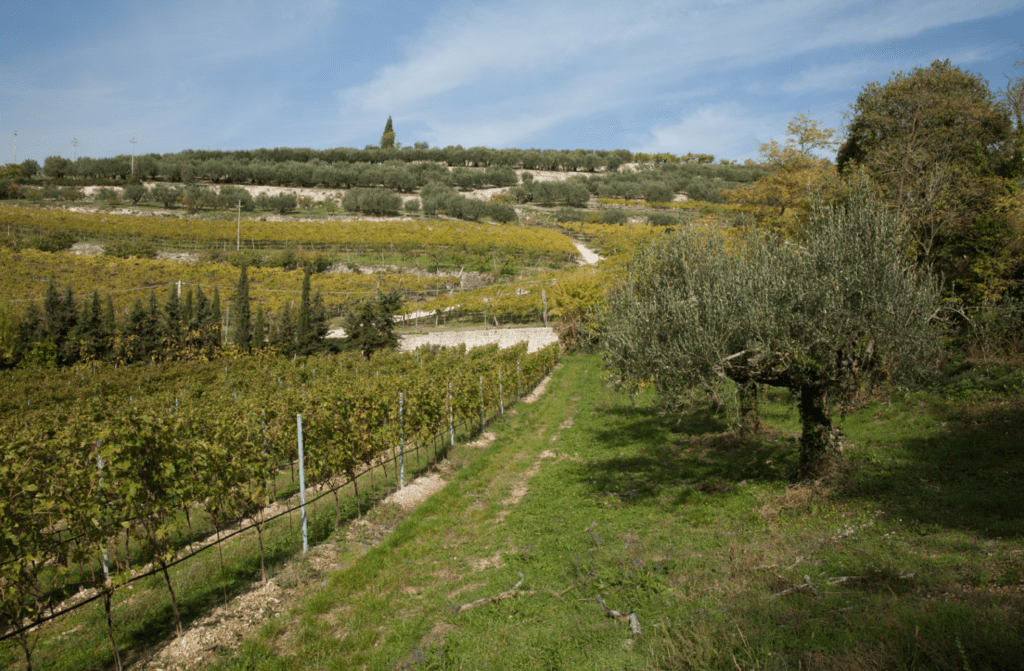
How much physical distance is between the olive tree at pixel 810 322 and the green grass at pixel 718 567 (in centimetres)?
213

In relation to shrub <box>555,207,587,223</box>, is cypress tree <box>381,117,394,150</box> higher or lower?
higher

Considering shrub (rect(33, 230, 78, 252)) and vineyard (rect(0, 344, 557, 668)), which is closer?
vineyard (rect(0, 344, 557, 668))

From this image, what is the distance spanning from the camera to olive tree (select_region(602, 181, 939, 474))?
944cm

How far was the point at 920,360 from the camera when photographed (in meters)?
9.61

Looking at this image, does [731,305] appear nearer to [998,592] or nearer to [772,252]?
[772,252]

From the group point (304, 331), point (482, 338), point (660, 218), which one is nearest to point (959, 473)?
point (482, 338)

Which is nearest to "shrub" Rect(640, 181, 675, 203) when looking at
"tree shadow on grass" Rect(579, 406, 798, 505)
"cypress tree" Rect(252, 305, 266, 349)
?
"cypress tree" Rect(252, 305, 266, 349)

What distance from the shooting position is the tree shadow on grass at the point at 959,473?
321 inches

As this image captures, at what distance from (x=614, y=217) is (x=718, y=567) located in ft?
347

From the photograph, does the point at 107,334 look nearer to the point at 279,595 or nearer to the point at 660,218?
the point at 279,595

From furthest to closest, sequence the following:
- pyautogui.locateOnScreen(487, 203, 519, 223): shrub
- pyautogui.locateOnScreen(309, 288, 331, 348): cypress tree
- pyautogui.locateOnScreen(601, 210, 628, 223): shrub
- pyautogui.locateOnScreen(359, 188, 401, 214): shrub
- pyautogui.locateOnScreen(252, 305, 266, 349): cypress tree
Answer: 1. pyautogui.locateOnScreen(359, 188, 401, 214): shrub
2. pyautogui.locateOnScreen(487, 203, 519, 223): shrub
3. pyautogui.locateOnScreen(601, 210, 628, 223): shrub
4. pyautogui.locateOnScreen(309, 288, 331, 348): cypress tree
5. pyautogui.locateOnScreen(252, 305, 266, 349): cypress tree

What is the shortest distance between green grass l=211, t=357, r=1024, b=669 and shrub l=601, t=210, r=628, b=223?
9598 centimetres

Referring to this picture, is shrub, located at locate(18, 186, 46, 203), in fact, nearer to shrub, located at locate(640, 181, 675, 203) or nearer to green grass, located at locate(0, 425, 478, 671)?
shrub, located at locate(640, 181, 675, 203)

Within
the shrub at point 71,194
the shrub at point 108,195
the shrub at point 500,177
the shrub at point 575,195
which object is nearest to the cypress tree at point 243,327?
the shrub at point 108,195
